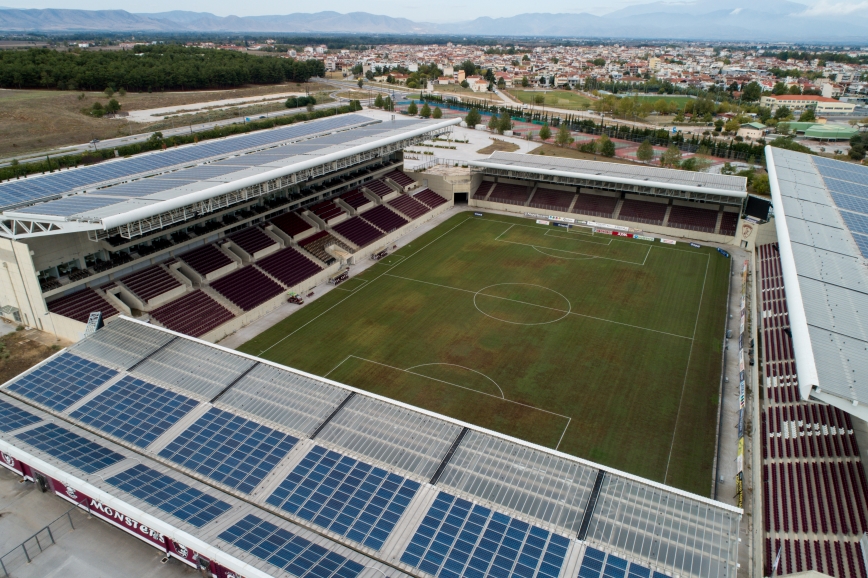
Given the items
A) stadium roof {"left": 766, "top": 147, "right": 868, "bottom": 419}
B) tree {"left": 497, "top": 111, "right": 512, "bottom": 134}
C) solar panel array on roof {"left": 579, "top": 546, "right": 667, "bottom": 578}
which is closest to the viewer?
solar panel array on roof {"left": 579, "top": 546, "right": 667, "bottom": 578}

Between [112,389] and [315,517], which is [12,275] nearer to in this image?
[112,389]

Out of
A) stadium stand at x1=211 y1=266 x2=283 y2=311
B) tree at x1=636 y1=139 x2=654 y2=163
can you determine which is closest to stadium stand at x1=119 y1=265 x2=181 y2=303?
stadium stand at x1=211 y1=266 x2=283 y2=311

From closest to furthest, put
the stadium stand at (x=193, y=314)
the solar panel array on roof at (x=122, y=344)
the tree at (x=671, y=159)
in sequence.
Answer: the solar panel array on roof at (x=122, y=344) → the stadium stand at (x=193, y=314) → the tree at (x=671, y=159)

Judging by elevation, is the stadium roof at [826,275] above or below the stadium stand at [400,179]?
above

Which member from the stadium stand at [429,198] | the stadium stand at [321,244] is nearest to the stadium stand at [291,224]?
the stadium stand at [321,244]

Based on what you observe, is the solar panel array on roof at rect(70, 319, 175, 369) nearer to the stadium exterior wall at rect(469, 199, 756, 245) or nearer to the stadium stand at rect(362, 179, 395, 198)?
the stadium stand at rect(362, 179, 395, 198)

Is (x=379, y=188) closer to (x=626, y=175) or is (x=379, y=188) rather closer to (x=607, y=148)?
(x=626, y=175)

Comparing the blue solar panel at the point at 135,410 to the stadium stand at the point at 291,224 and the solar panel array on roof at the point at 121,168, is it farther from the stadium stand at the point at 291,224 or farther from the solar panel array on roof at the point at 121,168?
the stadium stand at the point at 291,224
